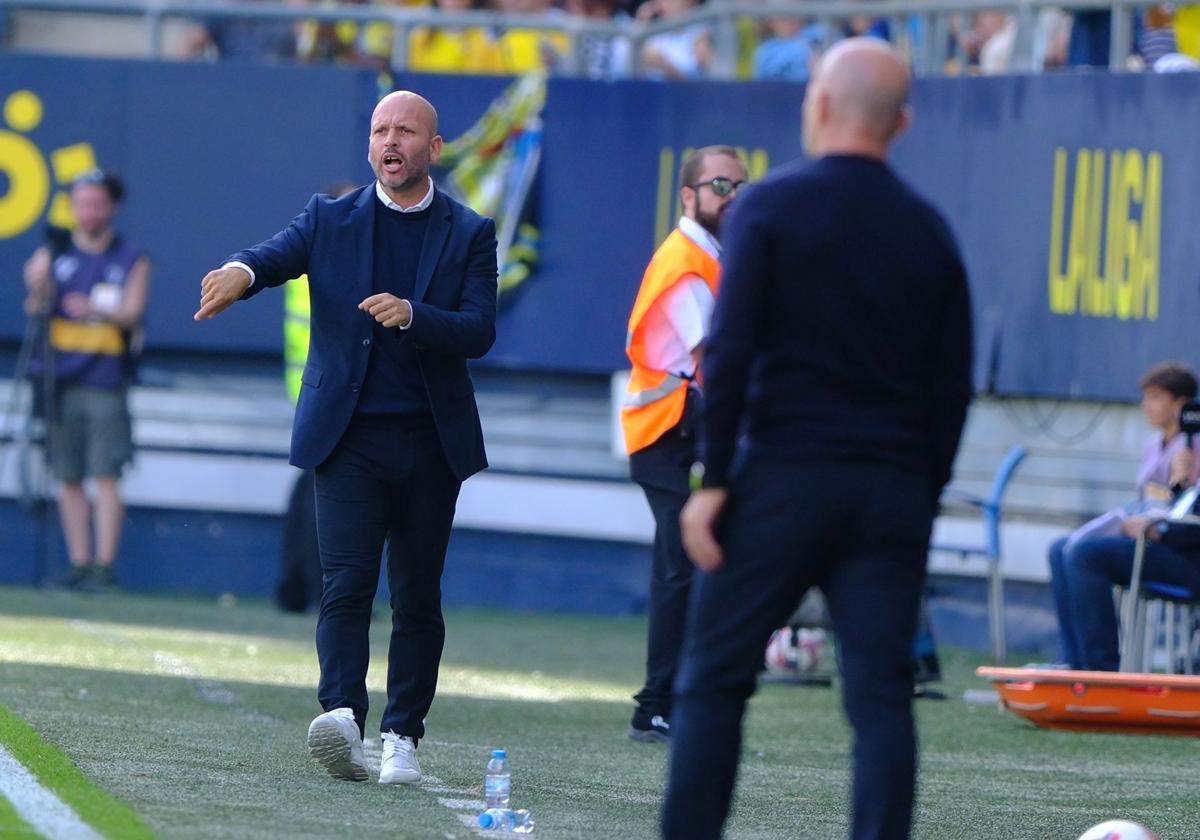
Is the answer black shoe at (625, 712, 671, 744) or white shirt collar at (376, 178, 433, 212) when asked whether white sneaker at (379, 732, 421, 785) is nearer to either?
white shirt collar at (376, 178, 433, 212)

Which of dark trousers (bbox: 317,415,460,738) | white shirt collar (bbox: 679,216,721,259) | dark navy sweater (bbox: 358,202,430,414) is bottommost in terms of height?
dark trousers (bbox: 317,415,460,738)

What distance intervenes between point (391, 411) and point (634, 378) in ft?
6.27

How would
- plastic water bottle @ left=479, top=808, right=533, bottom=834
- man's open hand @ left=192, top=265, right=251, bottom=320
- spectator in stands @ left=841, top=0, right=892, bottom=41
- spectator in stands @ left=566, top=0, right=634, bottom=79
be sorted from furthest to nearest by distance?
spectator in stands @ left=566, top=0, right=634, bottom=79 < spectator in stands @ left=841, top=0, right=892, bottom=41 < man's open hand @ left=192, top=265, right=251, bottom=320 < plastic water bottle @ left=479, top=808, right=533, bottom=834

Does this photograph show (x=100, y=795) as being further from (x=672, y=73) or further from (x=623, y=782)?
(x=672, y=73)

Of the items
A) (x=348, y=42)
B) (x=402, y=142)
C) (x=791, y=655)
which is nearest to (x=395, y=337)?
(x=402, y=142)

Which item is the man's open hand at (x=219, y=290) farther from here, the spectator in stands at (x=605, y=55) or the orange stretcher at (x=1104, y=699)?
the spectator in stands at (x=605, y=55)

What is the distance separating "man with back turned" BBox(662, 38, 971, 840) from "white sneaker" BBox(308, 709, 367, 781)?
1.88m

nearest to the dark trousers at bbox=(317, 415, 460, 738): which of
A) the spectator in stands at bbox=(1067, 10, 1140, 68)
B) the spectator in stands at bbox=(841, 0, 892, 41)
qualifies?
the spectator in stands at bbox=(1067, 10, 1140, 68)

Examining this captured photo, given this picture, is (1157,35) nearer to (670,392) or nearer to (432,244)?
(670,392)

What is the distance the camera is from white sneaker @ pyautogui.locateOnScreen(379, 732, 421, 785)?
6.65 m

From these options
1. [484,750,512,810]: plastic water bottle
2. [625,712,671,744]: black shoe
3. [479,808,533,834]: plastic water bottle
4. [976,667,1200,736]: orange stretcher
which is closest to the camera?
[479,808,533,834]: plastic water bottle

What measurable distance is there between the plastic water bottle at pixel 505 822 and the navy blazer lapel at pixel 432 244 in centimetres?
167

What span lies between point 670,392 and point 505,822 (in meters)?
2.83

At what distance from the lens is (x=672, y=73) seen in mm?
14961
